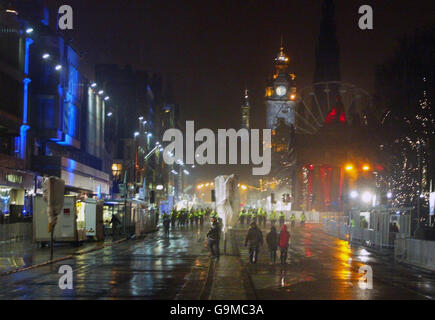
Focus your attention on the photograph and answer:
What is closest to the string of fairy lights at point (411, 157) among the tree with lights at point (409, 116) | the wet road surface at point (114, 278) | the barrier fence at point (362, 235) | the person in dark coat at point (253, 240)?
the tree with lights at point (409, 116)

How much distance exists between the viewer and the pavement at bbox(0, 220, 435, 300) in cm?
1616

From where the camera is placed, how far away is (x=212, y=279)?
63.9 ft

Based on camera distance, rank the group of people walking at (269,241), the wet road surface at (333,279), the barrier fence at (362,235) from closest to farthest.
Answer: the wet road surface at (333,279) < the group of people walking at (269,241) < the barrier fence at (362,235)

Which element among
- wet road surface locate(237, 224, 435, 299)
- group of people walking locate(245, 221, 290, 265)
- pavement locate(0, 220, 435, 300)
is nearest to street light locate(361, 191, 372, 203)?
wet road surface locate(237, 224, 435, 299)

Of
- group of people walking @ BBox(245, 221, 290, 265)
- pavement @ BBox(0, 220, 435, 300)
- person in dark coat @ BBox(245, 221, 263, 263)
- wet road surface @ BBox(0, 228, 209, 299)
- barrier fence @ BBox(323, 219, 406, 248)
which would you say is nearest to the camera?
wet road surface @ BBox(0, 228, 209, 299)

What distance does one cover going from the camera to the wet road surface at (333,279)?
54.9ft

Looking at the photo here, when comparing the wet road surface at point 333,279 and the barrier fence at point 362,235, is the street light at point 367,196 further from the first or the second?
the wet road surface at point 333,279

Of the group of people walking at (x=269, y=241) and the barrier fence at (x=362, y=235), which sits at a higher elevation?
the group of people walking at (x=269, y=241)

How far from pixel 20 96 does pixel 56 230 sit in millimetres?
16339

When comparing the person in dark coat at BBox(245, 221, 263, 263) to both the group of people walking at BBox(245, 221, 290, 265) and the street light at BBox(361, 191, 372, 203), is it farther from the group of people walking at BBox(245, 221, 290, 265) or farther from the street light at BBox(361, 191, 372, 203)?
the street light at BBox(361, 191, 372, 203)

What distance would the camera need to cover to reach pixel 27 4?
63.4 m

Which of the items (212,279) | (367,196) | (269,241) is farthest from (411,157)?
(212,279)

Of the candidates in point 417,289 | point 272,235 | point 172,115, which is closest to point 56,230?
point 272,235

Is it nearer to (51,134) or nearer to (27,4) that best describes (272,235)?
(51,134)
